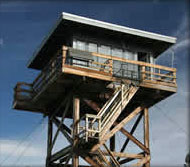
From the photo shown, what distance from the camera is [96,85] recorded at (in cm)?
2753

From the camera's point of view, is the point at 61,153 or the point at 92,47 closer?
the point at 61,153

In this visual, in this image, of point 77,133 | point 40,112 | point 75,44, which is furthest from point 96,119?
point 40,112

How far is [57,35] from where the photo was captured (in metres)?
29.6

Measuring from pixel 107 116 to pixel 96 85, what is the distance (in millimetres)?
1935

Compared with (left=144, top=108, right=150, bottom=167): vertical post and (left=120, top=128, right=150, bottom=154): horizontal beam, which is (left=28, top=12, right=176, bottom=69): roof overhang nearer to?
(left=144, top=108, right=150, bottom=167): vertical post

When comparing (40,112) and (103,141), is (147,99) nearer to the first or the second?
(103,141)

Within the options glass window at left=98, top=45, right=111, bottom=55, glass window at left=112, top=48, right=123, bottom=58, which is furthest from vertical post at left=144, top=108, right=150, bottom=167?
glass window at left=98, top=45, right=111, bottom=55

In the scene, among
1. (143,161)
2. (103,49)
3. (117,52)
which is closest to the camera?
(143,161)

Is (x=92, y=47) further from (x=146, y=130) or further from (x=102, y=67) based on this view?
(x=146, y=130)

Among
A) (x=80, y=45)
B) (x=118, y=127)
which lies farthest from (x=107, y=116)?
(x=80, y=45)

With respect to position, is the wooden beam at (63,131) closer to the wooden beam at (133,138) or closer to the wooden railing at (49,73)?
the wooden railing at (49,73)

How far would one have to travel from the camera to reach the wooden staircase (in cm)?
2553

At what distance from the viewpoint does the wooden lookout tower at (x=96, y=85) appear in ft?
87.2

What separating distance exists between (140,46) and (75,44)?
15.8 feet
